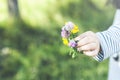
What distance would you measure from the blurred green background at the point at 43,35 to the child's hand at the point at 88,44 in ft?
3.10

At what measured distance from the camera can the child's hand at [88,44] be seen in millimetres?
966

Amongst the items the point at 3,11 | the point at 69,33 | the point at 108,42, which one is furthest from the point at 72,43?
the point at 3,11

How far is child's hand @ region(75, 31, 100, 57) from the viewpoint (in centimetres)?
97

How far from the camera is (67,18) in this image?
2.01 m

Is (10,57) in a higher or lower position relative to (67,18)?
lower

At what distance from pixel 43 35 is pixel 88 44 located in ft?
3.31

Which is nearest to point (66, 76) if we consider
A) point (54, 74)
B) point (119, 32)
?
point (54, 74)

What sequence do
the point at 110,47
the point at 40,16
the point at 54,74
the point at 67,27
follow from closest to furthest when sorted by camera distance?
the point at 67,27 < the point at 110,47 < the point at 40,16 < the point at 54,74

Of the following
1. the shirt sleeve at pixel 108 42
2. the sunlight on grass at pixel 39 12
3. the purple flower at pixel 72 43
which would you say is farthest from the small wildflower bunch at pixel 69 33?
the sunlight on grass at pixel 39 12

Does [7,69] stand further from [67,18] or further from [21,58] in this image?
[67,18]

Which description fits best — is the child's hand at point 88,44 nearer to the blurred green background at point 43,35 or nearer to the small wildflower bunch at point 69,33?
the small wildflower bunch at point 69,33

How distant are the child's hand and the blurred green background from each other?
0.95 meters

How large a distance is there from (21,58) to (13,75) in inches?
4.5

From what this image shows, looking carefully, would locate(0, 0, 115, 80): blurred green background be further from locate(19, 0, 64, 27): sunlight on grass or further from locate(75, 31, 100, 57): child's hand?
locate(75, 31, 100, 57): child's hand
